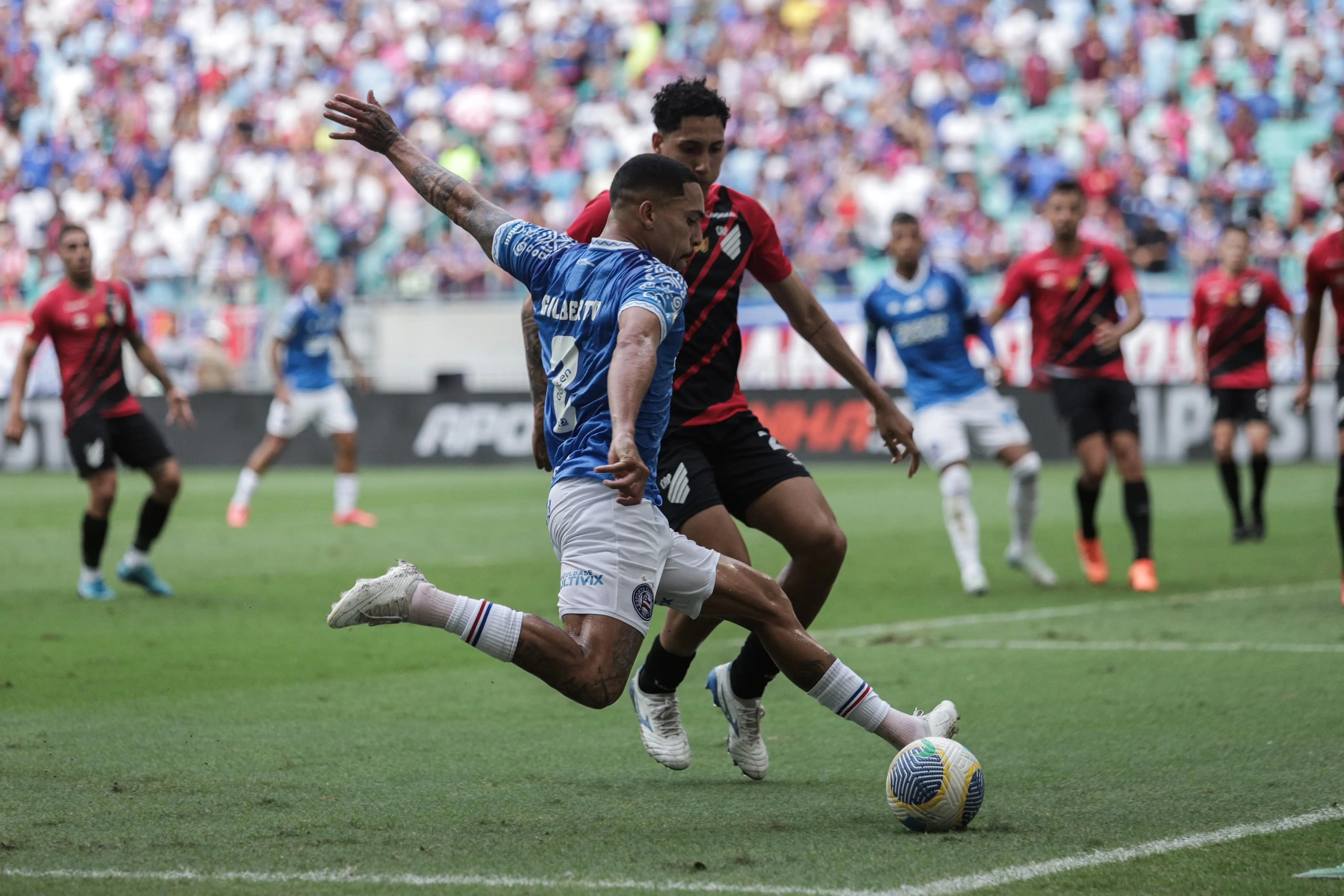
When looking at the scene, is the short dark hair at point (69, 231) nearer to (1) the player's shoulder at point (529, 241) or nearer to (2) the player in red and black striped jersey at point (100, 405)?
(2) the player in red and black striped jersey at point (100, 405)

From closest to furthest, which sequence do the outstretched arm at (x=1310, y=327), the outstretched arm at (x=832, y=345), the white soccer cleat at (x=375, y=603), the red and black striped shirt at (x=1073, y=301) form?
the white soccer cleat at (x=375, y=603) < the outstretched arm at (x=832, y=345) < the outstretched arm at (x=1310, y=327) < the red and black striped shirt at (x=1073, y=301)

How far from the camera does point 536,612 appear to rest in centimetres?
972

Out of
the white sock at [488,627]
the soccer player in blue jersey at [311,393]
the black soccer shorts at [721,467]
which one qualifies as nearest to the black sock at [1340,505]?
the black soccer shorts at [721,467]

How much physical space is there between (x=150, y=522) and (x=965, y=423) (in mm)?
5429

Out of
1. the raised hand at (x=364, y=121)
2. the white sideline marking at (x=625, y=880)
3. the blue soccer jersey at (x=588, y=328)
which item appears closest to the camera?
the white sideline marking at (x=625, y=880)

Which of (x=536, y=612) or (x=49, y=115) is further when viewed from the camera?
(x=49, y=115)

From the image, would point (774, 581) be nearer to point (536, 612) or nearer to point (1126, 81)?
point (536, 612)

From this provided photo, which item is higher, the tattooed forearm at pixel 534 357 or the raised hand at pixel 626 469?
the tattooed forearm at pixel 534 357

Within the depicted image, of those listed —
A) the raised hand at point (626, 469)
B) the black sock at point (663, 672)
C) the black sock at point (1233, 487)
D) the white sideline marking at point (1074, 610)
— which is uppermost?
the raised hand at point (626, 469)

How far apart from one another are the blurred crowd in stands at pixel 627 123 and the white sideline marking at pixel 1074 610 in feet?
37.8

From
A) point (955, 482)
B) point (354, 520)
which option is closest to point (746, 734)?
point (955, 482)

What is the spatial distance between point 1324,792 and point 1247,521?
9.65 metres

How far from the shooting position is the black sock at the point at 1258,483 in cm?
1332

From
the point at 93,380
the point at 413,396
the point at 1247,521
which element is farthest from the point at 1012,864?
the point at 413,396
